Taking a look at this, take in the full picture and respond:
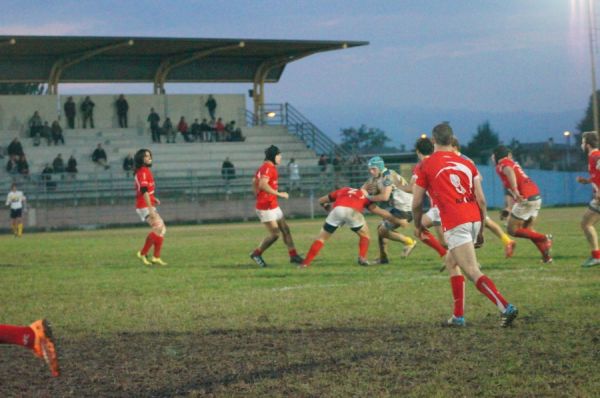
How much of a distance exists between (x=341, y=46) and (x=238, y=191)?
34.4 ft

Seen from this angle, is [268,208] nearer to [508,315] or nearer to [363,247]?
[363,247]

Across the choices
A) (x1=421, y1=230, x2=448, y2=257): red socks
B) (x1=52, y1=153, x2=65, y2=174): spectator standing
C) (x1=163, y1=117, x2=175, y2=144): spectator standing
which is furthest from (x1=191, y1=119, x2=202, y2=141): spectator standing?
(x1=421, y1=230, x2=448, y2=257): red socks

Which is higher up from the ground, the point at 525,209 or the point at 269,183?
the point at 269,183

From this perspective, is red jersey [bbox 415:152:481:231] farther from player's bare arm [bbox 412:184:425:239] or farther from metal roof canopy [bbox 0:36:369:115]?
metal roof canopy [bbox 0:36:369:115]

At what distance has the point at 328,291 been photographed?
14.0 m

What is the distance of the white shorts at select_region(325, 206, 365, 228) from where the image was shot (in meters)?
18.5

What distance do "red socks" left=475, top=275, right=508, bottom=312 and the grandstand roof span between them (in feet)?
131

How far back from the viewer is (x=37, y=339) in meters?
6.94

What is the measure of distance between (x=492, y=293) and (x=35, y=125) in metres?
41.2

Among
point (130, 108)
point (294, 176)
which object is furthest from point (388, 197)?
A: point (130, 108)

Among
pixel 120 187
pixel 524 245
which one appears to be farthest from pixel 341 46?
A: pixel 524 245

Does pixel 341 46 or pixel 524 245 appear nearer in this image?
pixel 524 245

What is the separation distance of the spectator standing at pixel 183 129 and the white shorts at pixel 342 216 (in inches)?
1322

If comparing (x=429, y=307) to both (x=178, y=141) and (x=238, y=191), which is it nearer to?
(x=238, y=191)
